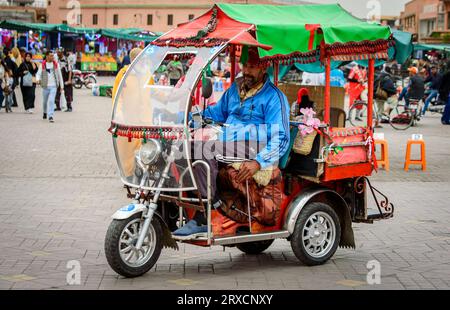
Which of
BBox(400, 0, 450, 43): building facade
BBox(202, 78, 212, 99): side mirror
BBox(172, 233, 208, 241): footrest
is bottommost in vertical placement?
BBox(172, 233, 208, 241): footrest

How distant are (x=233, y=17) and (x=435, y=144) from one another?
44.1 ft

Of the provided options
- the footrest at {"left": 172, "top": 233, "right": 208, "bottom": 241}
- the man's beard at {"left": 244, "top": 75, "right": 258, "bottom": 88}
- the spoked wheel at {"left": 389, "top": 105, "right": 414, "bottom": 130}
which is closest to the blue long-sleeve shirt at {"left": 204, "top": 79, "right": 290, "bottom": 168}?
the man's beard at {"left": 244, "top": 75, "right": 258, "bottom": 88}

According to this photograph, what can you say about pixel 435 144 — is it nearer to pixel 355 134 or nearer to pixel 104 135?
pixel 104 135

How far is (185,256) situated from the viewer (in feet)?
25.7

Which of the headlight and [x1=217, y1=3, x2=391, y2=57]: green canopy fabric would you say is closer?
the headlight

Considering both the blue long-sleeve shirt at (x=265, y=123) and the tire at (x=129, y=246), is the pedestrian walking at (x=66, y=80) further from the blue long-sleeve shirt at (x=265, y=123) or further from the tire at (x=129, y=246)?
the tire at (x=129, y=246)

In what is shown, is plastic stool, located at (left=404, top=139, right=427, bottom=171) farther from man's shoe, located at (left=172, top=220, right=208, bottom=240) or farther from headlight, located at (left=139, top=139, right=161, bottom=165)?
headlight, located at (left=139, top=139, right=161, bottom=165)

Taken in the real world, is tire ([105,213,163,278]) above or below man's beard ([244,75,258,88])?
below

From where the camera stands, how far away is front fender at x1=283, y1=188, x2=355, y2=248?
23.7 feet

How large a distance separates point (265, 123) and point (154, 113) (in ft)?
3.26

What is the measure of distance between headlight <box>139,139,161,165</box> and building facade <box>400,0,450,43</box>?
5695 cm

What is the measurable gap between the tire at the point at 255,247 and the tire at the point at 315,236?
571mm
